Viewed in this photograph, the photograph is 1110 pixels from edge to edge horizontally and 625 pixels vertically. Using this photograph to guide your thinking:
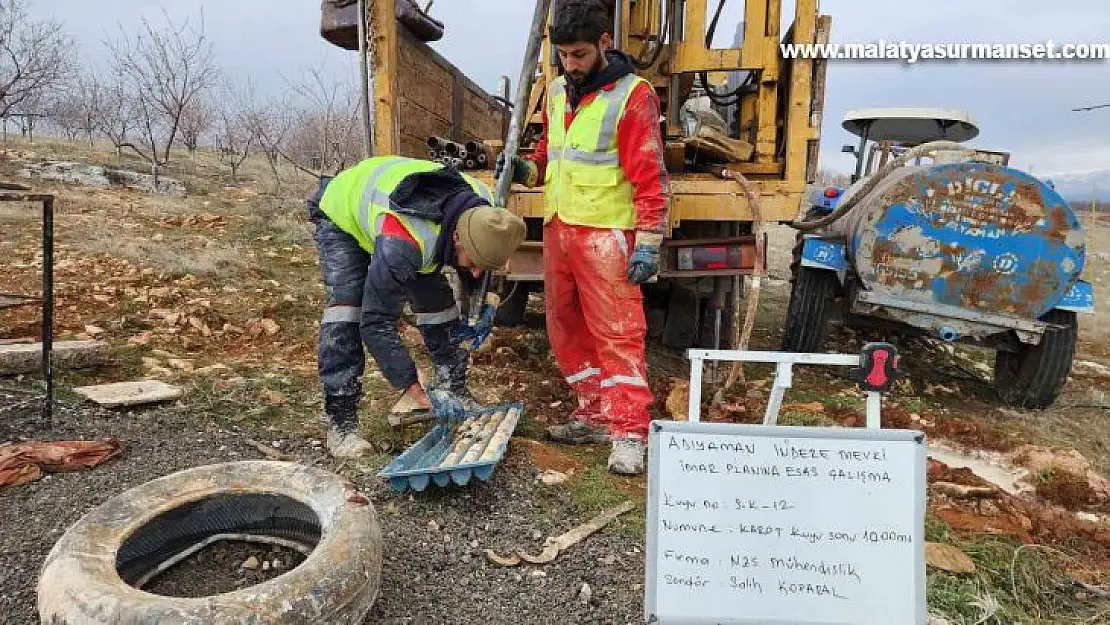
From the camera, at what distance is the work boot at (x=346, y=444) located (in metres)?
3.02

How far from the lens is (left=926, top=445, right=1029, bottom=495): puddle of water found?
3.28 m

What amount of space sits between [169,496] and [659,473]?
1.51 m

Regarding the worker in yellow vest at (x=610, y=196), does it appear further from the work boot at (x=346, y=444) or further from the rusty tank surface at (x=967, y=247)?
the rusty tank surface at (x=967, y=247)

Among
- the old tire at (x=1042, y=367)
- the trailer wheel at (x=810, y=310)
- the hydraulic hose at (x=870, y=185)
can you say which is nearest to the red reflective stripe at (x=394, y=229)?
the hydraulic hose at (x=870, y=185)

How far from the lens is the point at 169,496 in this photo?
213 cm

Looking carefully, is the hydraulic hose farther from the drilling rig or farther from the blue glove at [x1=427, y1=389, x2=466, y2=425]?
the blue glove at [x1=427, y1=389, x2=466, y2=425]

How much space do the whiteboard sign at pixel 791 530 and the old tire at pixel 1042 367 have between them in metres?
3.30

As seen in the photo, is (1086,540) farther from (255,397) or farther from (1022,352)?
(255,397)

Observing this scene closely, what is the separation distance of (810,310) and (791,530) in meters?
3.51

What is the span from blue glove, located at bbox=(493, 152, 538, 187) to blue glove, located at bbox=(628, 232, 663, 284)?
845mm

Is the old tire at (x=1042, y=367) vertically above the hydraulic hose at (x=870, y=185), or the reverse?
the hydraulic hose at (x=870, y=185)

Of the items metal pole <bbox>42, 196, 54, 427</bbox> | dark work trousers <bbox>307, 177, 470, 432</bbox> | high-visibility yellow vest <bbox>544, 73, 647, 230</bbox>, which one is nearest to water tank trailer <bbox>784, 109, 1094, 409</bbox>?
high-visibility yellow vest <bbox>544, 73, 647, 230</bbox>

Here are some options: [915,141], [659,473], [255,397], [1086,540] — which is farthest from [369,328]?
[915,141]

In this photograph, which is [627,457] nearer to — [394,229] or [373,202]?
[394,229]
